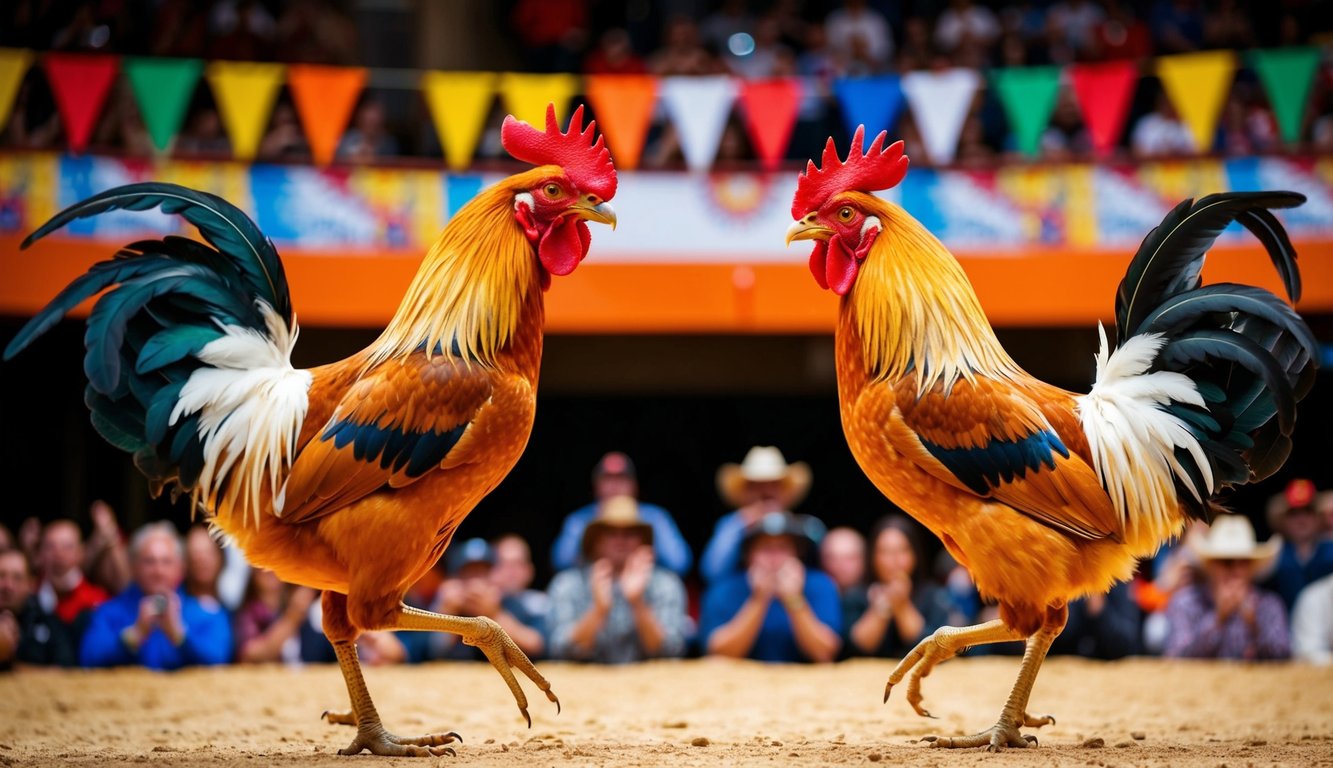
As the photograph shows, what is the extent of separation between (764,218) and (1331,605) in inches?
221

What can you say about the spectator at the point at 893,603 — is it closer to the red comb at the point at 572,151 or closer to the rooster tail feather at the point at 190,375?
the red comb at the point at 572,151

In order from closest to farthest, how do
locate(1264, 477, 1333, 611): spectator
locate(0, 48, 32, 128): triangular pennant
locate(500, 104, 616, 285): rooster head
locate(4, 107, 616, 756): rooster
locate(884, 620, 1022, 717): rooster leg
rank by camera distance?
locate(4, 107, 616, 756): rooster
locate(884, 620, 1022, 717): rooster leg
locate(500, 104, 616, 285): rooster head
locate(1264, 477, 1333, 611): spectator
locate(0, 48, 32, 128): triangular pennant

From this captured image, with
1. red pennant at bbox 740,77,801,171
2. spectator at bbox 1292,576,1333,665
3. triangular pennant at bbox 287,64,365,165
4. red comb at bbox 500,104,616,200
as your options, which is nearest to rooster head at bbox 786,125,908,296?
red comb at bbox 500,104,616,200

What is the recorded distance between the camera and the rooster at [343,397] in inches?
181

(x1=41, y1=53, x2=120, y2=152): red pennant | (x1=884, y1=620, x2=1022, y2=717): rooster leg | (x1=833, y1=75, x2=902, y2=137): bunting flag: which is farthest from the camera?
(x1=833, y1=75, x2=902, y2=137): bunting flag

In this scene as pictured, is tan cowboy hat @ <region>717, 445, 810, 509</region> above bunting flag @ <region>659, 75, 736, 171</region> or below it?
below

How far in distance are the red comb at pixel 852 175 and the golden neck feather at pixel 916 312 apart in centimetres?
7

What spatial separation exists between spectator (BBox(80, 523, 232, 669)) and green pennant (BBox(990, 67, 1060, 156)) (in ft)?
25.3

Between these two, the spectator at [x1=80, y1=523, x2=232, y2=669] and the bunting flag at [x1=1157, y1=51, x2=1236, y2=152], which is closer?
the spectator at [x1=80, y1=523, x2=232, y2=669]

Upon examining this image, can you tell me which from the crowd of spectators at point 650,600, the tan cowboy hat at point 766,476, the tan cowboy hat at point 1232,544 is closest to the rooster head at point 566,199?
the crowd of spectators at point 650,600

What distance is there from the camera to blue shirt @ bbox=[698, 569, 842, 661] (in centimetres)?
902

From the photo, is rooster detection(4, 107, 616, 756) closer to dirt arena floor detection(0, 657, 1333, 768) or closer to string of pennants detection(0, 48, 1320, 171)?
dirt arena floor detection(0, 657, 1333, 768)

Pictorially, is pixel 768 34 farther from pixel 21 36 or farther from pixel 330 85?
pixel 21 36

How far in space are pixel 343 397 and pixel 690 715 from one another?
276 cm
